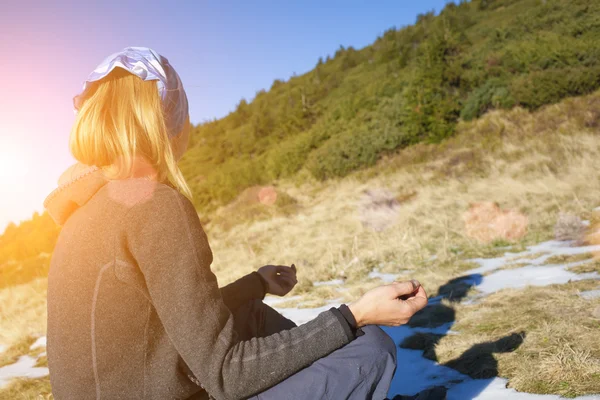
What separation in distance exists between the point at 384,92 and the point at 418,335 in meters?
17.3

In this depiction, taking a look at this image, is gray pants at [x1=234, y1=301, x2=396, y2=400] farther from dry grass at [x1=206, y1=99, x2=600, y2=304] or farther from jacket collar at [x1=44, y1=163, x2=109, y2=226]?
dry grass at [x1=206, y1=99, x2=600, y2=304]

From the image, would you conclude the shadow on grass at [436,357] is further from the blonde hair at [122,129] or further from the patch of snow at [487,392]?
the blonde hair at [122,129]

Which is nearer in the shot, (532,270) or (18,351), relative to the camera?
(532,270)

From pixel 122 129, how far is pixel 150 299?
410mm

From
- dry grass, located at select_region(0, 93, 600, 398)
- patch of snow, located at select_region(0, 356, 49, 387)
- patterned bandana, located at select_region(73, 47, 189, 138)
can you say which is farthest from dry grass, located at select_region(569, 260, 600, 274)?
patch of snow, located at select_region(0, 356, 49, 387)

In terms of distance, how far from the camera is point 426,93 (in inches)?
577

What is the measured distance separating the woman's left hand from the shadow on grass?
23.1 inches

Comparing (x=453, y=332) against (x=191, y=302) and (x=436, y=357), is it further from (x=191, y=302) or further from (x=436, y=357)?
(x=191, y=302)

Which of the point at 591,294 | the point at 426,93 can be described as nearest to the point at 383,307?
Result: the point at 591,294

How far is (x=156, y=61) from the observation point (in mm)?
1163

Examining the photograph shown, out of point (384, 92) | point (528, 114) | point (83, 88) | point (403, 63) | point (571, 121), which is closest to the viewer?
point (83, 88)

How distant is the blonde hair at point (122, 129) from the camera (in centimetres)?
108

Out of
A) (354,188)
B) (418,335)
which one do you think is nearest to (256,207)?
(354,188)

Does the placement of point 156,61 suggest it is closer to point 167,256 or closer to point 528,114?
point 167,256
